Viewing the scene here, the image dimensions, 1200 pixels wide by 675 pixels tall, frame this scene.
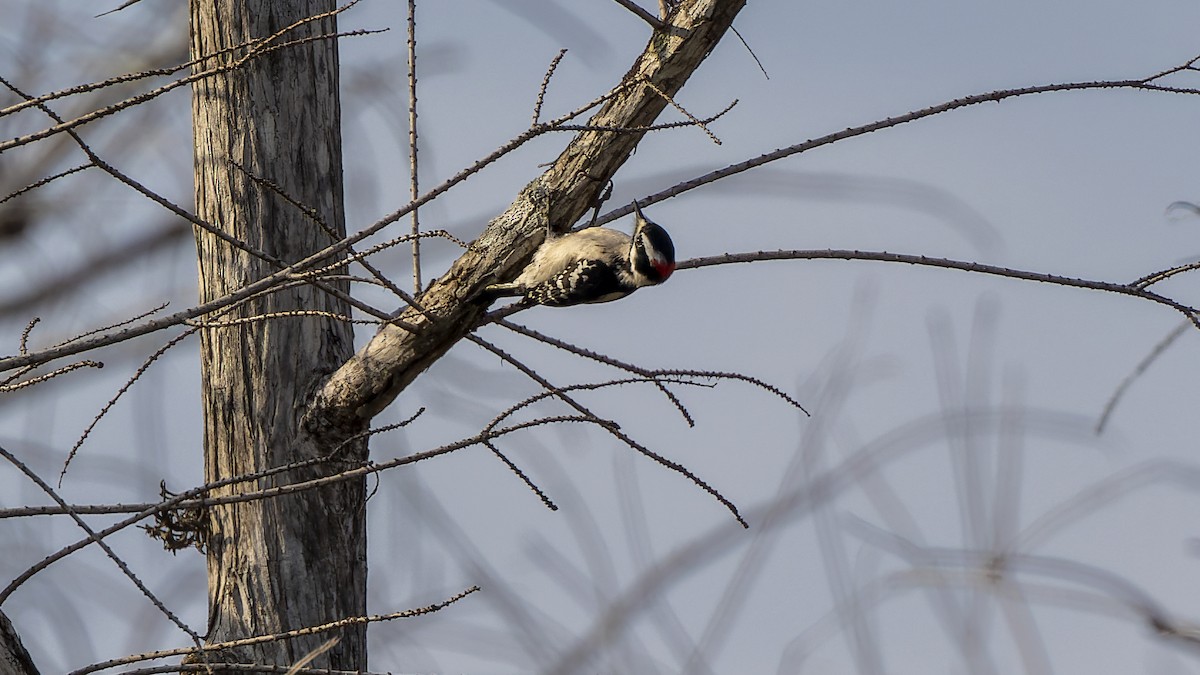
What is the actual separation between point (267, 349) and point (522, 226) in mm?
924

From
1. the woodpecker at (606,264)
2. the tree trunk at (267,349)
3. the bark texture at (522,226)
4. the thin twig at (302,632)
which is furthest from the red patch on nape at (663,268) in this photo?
the thin twig at (302,632)

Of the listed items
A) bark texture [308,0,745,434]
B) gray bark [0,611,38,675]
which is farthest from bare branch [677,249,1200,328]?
gray bark [0,611,38,675]

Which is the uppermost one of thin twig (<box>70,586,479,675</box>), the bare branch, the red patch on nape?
the red patch on nape

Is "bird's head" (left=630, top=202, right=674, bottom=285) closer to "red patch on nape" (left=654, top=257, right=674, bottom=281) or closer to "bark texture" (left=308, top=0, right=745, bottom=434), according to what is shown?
"red patch on nape" (left=654, top=257, right=674, bottom=281)

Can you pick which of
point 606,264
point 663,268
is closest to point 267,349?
point 606,264

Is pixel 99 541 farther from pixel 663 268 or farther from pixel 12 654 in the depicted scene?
pixel 663 268

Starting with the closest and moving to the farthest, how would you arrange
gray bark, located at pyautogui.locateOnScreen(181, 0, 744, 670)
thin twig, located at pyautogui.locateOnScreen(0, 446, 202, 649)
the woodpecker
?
1. thin twig, located at pyautogui.locateOnScreen(0, 446, 202, 649)
2. gray bark, located at pyautogui.locateOnScreen(181, 0, 744, 670)
3. the woodpecker

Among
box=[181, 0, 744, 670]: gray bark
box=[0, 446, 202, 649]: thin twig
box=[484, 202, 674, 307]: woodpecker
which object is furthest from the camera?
box=[484, 202, 674, 307]: woodpecker

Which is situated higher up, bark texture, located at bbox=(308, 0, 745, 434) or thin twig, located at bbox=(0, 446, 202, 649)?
bark texture, located at bbox=(308, 0, 745, 434)

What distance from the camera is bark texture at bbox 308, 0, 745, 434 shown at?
132 inches

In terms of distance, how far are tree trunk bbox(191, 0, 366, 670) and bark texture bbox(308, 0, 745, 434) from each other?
7.4 inches

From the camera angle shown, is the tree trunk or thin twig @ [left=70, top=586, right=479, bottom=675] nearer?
thin twig @ [left=70, top=586, right=479, bottom=675]

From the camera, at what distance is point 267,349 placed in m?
4.15

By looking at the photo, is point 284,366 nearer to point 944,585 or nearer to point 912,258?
point 912,258
